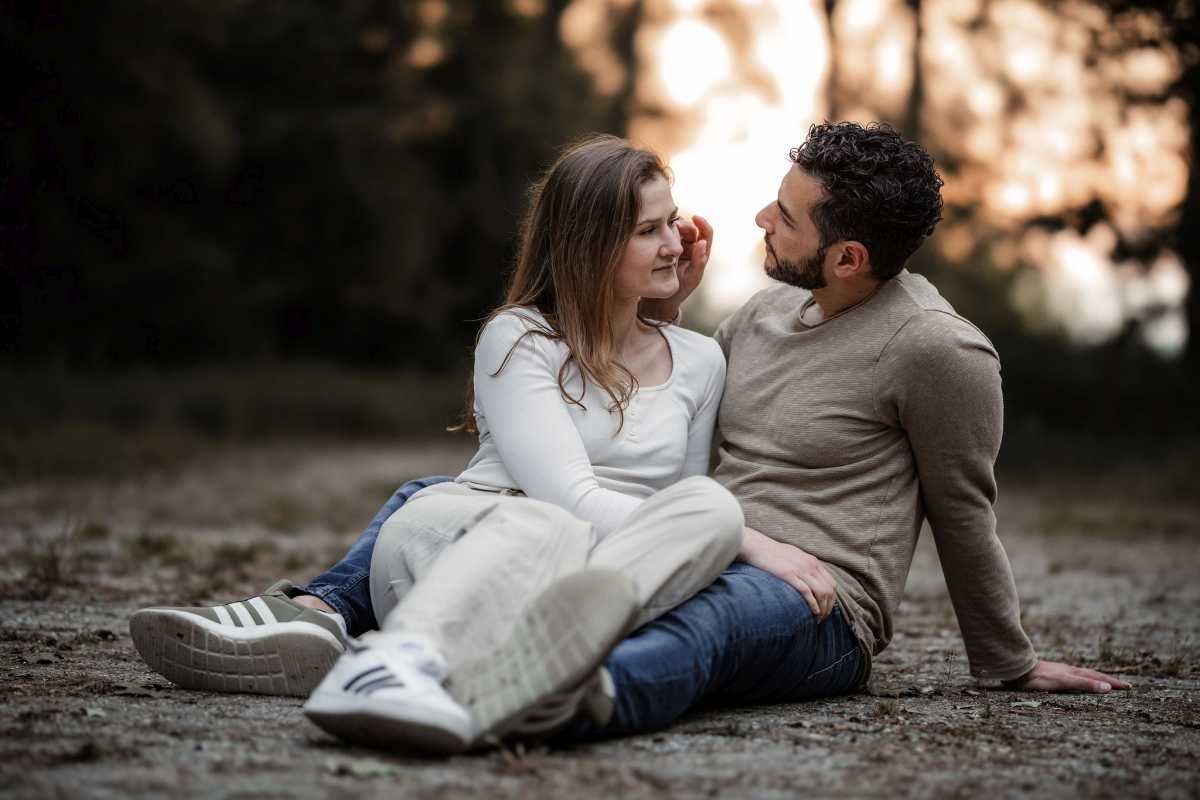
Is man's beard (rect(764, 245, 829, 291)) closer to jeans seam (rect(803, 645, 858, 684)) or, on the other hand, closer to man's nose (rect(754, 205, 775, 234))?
→ man's nose (rect(754, 205, 775, 234))

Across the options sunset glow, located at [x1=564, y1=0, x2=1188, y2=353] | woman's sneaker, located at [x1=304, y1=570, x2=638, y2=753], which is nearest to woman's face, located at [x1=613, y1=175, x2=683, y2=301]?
woman's sneaker, located at [x1=304, y1=570, x2=638, y2=753]

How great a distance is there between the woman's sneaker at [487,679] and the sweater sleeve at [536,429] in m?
0.57

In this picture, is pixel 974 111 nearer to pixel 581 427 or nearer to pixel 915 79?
pixel 915 79

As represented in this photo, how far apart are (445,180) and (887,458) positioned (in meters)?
21.9


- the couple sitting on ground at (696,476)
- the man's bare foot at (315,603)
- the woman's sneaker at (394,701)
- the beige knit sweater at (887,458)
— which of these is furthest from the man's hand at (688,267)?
the woman's sneaker at (394,701)

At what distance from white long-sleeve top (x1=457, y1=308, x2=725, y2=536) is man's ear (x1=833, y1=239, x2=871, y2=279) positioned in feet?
1.54

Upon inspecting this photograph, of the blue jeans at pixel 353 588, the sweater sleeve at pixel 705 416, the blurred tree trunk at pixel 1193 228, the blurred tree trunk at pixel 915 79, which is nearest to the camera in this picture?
the blue jeans at pixel 353 588

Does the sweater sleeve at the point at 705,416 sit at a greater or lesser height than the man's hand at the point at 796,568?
greater

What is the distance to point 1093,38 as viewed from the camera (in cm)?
1588

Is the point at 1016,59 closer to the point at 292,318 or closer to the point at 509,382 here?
the point at 292,318

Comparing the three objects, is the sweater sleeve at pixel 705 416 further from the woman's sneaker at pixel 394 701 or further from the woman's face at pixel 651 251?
the woman's sneaker at pixel 394 701

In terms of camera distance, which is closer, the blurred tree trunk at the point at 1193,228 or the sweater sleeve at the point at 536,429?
the sweater sleeve at the point at 536,429

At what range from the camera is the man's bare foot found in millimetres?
3408

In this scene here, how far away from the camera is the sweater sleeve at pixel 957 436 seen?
3.21 metres
